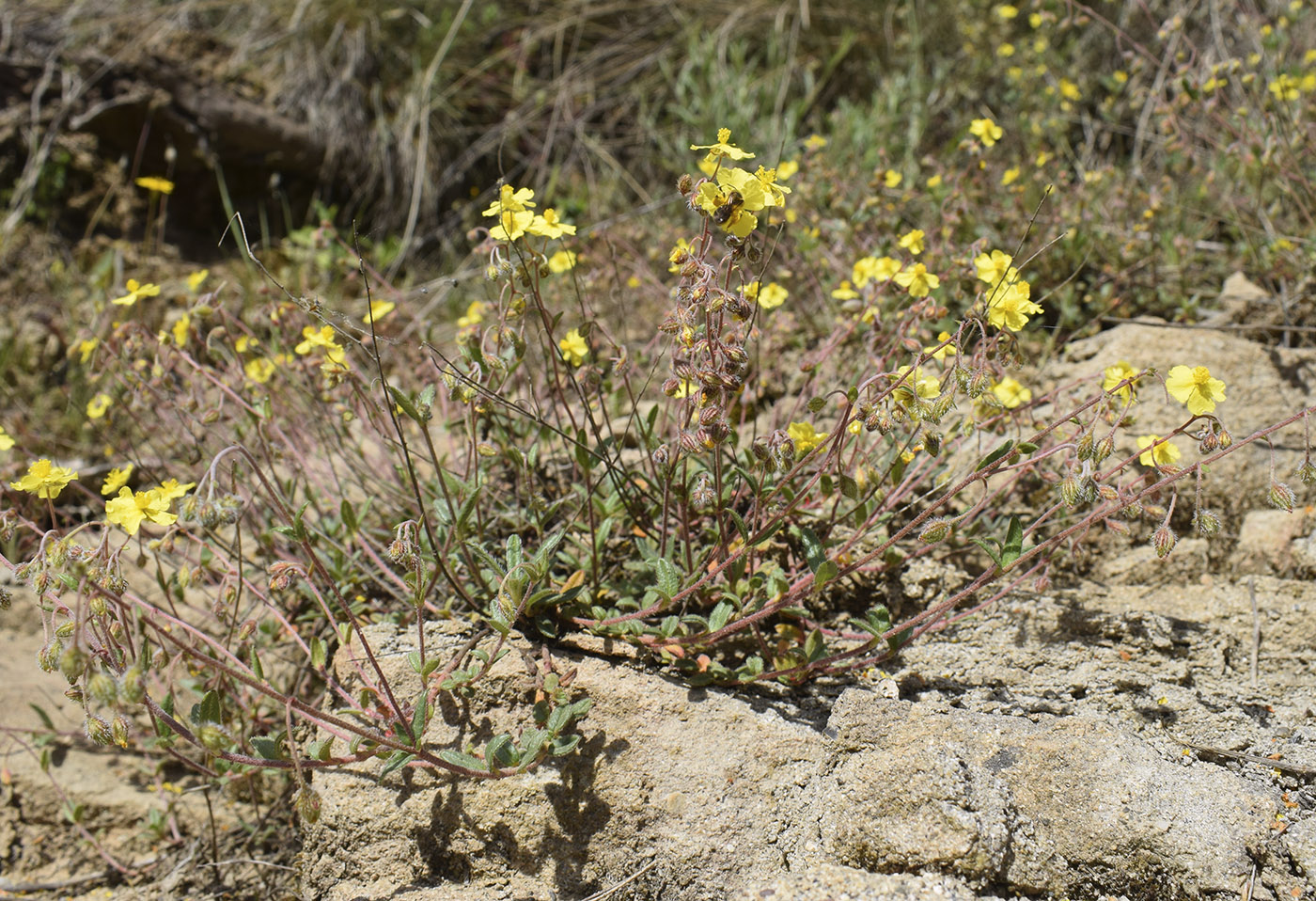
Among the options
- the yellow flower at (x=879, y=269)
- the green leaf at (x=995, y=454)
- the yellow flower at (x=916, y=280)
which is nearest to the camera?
the green leaf at (x=995, y=454)

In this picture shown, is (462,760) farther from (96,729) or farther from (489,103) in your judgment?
(489,103)

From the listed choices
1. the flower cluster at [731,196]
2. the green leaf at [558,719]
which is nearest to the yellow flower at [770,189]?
the flower cluster at [731,196]

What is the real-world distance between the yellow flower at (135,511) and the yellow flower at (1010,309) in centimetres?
179

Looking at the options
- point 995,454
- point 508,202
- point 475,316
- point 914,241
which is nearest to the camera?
point 508,202

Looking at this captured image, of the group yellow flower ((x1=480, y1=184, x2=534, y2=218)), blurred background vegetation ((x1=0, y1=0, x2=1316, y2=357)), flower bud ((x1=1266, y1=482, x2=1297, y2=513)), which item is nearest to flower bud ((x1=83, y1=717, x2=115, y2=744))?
yellow flower ((x1=480, y1=184, x2=534, y2=218))

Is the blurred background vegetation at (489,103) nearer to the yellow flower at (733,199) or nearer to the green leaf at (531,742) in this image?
the yellow flower at (733,199)

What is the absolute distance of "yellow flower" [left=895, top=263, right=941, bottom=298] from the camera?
2357 millimetres

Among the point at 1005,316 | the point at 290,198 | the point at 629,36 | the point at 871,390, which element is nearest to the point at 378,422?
the point at 871,390

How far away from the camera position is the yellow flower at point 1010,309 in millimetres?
1960

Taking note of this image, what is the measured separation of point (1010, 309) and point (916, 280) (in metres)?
0.44

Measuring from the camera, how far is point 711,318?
1.78 metres

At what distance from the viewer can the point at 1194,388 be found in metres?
1.88

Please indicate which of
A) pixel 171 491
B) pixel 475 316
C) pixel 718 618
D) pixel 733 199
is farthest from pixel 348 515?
pixel 733 199

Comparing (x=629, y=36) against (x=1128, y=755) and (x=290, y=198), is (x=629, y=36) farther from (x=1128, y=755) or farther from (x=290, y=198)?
(x=1128, y=755)
